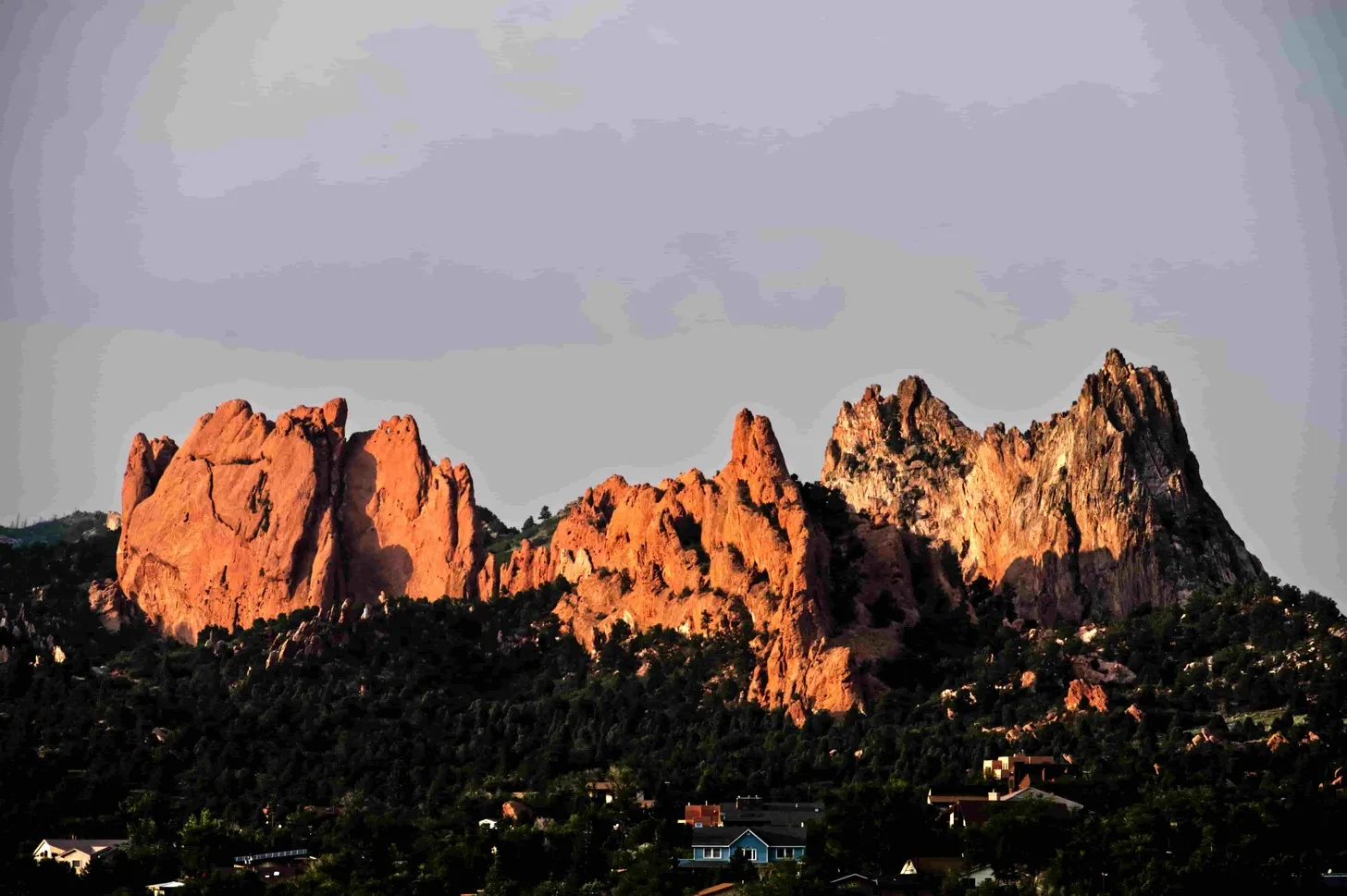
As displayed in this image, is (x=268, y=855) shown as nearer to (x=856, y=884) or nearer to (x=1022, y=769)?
(x=856, y=884)

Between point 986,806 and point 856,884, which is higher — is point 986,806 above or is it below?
above

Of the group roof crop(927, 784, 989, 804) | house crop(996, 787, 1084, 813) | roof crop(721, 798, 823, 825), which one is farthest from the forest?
roof crop(721, 798, 823, 825)

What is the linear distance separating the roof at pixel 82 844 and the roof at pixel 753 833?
28.6m

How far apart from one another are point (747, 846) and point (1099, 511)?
4311 cm

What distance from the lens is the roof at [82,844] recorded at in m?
157

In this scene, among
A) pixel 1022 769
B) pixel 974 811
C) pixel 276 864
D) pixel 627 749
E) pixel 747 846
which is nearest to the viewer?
pixel 747 846

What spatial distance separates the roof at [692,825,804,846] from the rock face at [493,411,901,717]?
25.6m

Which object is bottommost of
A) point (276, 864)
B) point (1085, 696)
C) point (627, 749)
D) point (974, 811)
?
point (276, 864)

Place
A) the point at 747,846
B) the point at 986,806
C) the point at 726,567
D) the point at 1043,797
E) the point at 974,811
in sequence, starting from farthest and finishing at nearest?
the point at 726,567
the point at 1043,797
the point at 974,811
the point at 986,806
the point at 747,846

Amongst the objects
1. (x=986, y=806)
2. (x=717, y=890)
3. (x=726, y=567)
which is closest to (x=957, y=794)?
(x=986, y=806)

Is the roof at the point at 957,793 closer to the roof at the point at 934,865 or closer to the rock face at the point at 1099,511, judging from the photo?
the roof at the point at 934,865

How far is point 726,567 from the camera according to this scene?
187 metres

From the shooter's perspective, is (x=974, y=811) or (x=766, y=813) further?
(x=766, y=813)

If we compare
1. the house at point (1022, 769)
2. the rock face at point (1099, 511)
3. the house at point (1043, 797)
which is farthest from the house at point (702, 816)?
the rock face at point (1099, 511)
